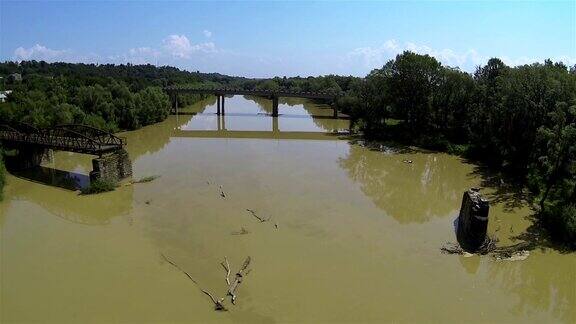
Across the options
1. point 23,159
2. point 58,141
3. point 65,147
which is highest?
point 58,141

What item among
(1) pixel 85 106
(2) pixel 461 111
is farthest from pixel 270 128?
(2) pixel 461 111

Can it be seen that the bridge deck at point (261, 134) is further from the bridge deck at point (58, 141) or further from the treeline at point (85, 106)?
the bridge deck at point (58, 141)

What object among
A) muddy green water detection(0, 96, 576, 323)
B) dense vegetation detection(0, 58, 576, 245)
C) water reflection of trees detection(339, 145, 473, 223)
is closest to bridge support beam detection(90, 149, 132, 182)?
muddy green water detection(0, 96, 576, 323)

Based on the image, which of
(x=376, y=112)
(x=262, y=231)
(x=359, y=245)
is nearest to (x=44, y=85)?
(x=376, y=112)

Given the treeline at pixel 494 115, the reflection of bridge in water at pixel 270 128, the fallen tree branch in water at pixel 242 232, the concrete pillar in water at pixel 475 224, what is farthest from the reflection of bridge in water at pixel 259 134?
the concrete pillar in water at pixel 475 224

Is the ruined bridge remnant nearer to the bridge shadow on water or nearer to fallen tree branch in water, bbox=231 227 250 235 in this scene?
the bridge shadow on water

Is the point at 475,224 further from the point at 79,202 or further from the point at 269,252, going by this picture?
the point at 79,202
